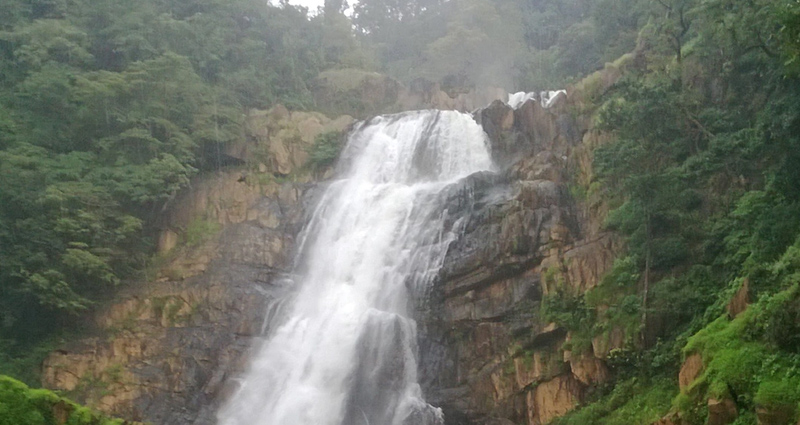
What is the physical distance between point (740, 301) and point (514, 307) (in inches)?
277

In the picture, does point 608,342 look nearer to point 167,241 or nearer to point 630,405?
point 630,405

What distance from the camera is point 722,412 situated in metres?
12.0

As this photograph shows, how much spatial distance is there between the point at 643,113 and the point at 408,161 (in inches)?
486

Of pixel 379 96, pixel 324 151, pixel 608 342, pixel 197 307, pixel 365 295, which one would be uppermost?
pixel 379 96

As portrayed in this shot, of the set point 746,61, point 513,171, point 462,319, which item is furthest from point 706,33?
point 462,319

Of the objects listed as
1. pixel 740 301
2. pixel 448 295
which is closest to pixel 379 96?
pixel 448 295

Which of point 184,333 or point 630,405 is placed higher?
point 630,405

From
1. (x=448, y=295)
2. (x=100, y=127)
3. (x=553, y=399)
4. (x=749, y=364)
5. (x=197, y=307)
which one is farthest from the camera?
(x=100, y=127)

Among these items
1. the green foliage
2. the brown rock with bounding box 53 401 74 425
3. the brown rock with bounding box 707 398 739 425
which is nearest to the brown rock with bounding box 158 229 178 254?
the green foliage

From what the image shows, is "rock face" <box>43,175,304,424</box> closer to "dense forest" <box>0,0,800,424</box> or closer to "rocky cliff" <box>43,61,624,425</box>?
"rocky cliff" <box>43,61,624,425</box>

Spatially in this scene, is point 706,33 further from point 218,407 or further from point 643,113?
point 218,407

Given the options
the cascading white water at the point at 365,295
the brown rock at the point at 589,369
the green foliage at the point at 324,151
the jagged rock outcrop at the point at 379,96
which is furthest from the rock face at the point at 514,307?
the jagged rock outcrop at the point at 379,96

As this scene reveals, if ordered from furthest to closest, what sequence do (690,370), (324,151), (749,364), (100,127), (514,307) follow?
(324,151)
(100,127)
(514,307)
(690,370)
(749,364)

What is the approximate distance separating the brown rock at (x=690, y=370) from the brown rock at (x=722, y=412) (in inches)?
61.1
